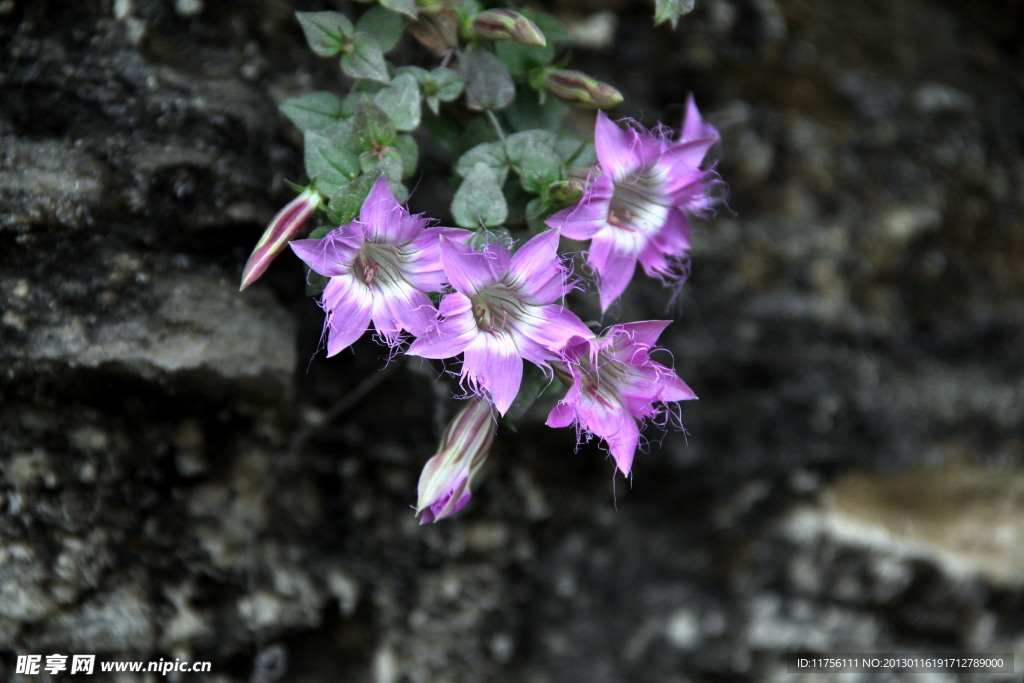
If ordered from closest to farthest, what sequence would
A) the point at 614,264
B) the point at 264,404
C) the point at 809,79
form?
1. the point at 614,264
2. the point at 264,404
3. the point at 809,79

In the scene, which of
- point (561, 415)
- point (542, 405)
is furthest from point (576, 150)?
point (542, 405)

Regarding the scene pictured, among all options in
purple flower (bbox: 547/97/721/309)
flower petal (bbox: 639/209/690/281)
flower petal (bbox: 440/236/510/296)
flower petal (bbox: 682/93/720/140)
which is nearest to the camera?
flower petal (bbox: 440/236/510/296)

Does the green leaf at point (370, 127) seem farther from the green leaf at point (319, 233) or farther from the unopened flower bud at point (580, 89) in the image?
the unopened flower bud at point (580, 89)

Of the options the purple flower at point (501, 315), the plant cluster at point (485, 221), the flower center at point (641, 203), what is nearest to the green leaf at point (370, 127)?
the plant cluster at point (485, 221)

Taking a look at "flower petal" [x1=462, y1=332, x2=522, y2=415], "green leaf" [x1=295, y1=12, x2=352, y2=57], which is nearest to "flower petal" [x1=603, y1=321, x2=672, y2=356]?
"flower petal" [x1=462, y1=332, x2=522, y2=415]

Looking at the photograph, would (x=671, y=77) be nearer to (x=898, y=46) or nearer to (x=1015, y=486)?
(x=898, y=46)

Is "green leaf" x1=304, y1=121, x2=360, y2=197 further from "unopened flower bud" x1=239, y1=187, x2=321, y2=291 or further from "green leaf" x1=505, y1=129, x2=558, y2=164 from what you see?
"green leaf" x1=505, y1=129, x2=558, y2=164

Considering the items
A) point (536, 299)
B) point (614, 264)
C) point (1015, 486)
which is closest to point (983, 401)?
point (1015, 486)
